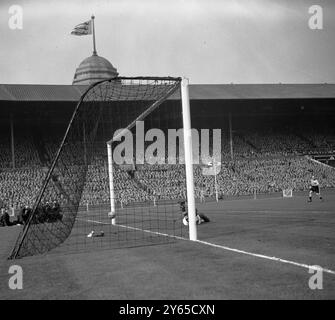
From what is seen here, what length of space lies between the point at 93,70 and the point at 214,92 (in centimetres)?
3207

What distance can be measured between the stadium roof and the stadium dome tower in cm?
2558

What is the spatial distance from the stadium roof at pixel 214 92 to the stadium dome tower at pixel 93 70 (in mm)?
25576

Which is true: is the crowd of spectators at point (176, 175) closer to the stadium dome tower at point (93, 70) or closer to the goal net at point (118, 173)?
the goal net at point (118, 173)

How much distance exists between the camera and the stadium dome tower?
8550 cm

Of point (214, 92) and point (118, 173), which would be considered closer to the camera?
point (118, 173)

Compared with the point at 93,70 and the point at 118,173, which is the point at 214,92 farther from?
the point at 93,70

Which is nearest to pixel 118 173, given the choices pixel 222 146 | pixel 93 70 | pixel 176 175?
pixel 176 175

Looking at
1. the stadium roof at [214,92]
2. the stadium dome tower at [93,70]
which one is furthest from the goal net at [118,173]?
the stadium dome tower at [93,70]

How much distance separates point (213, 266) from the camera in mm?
8547

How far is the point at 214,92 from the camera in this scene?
6162cm

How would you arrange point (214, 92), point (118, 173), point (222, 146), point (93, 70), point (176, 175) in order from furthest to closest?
point (93, 70), point (214, 92), point (222, 146), point (176, 175), point (118, 173)

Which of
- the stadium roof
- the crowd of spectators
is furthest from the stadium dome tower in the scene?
the crowd of spectators

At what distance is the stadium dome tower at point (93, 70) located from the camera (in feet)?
281
